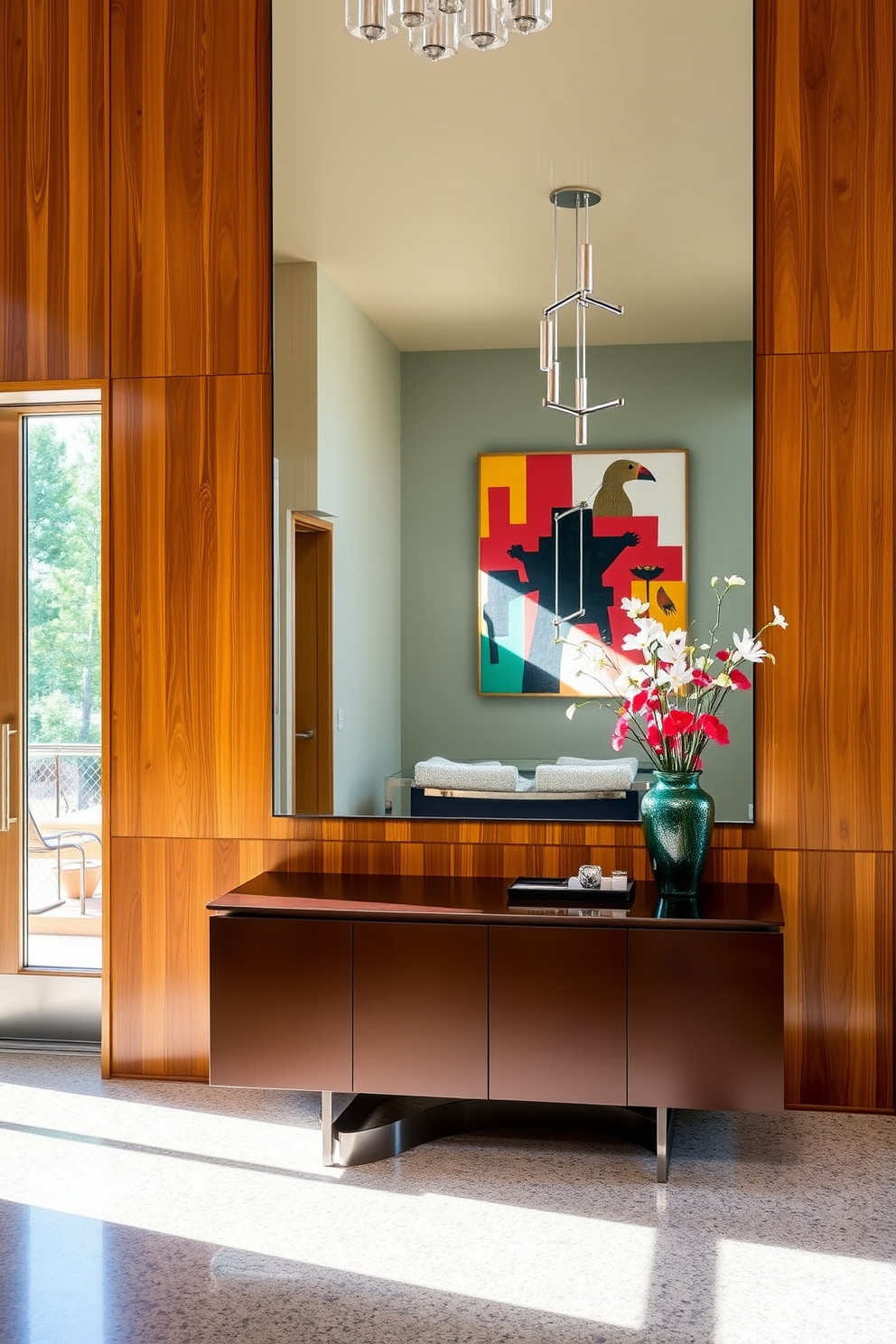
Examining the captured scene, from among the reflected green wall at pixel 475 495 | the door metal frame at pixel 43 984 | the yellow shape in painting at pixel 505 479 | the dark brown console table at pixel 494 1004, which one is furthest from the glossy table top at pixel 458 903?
the yellow shape in painting at pixel 505 479

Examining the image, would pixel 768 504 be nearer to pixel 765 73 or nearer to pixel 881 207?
pixel 881 207

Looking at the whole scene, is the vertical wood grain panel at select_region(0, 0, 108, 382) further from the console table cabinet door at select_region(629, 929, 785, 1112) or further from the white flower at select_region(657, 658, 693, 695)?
the console table cabinet door at select_region(629, 929, 785, 1112)

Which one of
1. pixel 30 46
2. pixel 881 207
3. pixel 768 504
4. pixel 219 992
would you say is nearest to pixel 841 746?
pixel 768 504

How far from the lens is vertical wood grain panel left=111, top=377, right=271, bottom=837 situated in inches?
148

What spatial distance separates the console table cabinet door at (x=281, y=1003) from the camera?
10.3 ft

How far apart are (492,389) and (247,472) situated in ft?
2.62

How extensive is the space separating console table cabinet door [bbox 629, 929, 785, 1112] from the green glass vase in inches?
7.3

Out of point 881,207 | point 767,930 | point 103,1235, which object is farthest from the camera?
point 881,207

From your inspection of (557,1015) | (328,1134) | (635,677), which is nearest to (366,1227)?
(328,1134)

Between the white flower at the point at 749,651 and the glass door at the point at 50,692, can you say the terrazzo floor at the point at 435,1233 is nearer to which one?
the glass door at the point at 50,692

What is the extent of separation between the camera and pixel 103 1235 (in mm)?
2777

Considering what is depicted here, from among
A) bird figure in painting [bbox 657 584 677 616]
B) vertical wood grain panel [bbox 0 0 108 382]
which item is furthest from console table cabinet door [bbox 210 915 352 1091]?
vertical wood grain panel [bbox 0 0 108 382]

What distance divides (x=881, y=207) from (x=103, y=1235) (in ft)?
11.2

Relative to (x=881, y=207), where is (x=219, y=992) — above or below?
below
